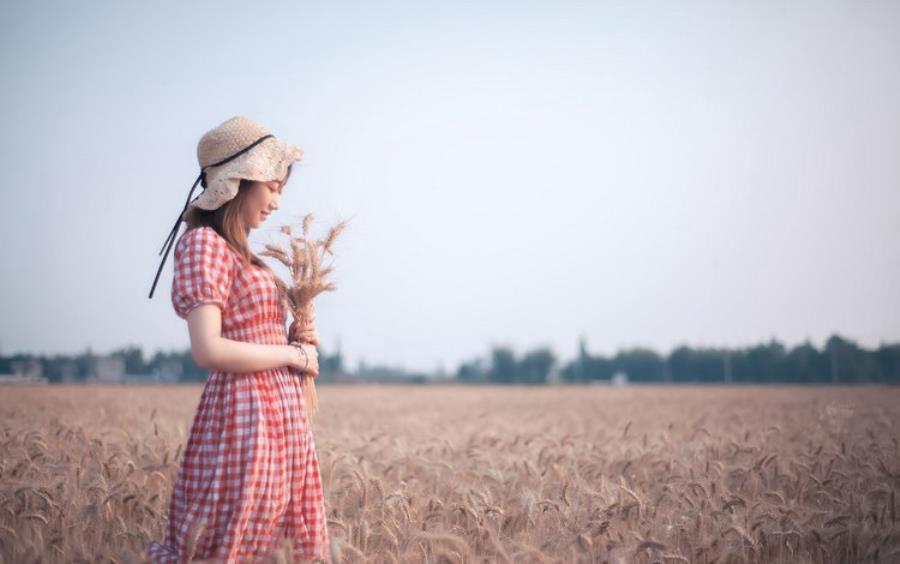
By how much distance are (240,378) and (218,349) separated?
0.24 m

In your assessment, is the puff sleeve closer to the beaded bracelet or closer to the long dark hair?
the long dark hair

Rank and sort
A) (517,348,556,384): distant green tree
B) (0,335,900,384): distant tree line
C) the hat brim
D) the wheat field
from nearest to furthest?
1. the hat brim
2. the wheat field
3. (0,335,900,384): distant tree line
4. (517,348,556,384): distant green tree

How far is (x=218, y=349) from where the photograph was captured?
2.58m

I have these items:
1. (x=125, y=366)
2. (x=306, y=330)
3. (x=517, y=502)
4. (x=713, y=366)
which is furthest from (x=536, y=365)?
(x=306, y=330)

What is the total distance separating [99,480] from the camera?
171 inches

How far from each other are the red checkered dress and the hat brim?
149mm

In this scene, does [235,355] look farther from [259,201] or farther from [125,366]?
[125,366]

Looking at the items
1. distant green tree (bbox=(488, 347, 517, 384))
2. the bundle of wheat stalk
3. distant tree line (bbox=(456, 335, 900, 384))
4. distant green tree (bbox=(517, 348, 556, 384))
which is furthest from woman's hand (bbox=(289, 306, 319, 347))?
distant green tree (bbox=(488, 347, 517, 384))

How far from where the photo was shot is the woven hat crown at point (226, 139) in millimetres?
2846

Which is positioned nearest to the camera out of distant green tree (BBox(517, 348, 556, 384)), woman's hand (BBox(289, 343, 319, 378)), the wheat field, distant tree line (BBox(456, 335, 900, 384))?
woman's hand (BBox(289, 343, 319, 378))

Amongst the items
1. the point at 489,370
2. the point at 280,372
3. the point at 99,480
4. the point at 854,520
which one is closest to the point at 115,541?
the point at 99,480

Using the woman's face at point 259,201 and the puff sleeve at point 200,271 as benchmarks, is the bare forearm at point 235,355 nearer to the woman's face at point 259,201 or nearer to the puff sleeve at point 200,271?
the puff sleeve at point 200,271

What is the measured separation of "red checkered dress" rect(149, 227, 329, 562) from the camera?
265 cm

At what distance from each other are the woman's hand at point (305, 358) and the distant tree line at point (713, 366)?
2620 inches
